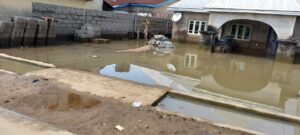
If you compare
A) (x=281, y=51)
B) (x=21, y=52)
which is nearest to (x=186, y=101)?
(x=21, y=52)

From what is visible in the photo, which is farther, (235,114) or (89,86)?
(89,86)

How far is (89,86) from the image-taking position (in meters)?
5.00

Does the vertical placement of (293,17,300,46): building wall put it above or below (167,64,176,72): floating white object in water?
above

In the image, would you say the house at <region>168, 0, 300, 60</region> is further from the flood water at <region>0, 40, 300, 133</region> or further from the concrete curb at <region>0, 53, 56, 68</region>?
the concrete curb at <region>0, 53, 56, 68</region>

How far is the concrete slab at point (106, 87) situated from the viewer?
179 inches

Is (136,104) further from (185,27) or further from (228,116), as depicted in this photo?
(185,27)

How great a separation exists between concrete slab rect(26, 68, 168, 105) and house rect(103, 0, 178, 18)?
18.9 metres

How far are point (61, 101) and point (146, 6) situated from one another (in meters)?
21.4

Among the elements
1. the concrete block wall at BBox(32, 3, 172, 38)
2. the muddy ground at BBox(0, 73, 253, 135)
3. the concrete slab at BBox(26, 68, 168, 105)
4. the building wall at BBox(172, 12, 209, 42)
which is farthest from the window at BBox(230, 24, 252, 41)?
the muddy ground at BBox(0, 73, 253, 135)

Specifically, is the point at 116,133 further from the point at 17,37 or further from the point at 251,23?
the point at 251,23

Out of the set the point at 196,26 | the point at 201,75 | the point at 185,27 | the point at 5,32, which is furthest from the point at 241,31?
the point at 5,32

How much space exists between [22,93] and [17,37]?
5.62m

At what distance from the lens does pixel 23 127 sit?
9.70ft

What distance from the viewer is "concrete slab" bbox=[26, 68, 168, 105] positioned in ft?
14.9
